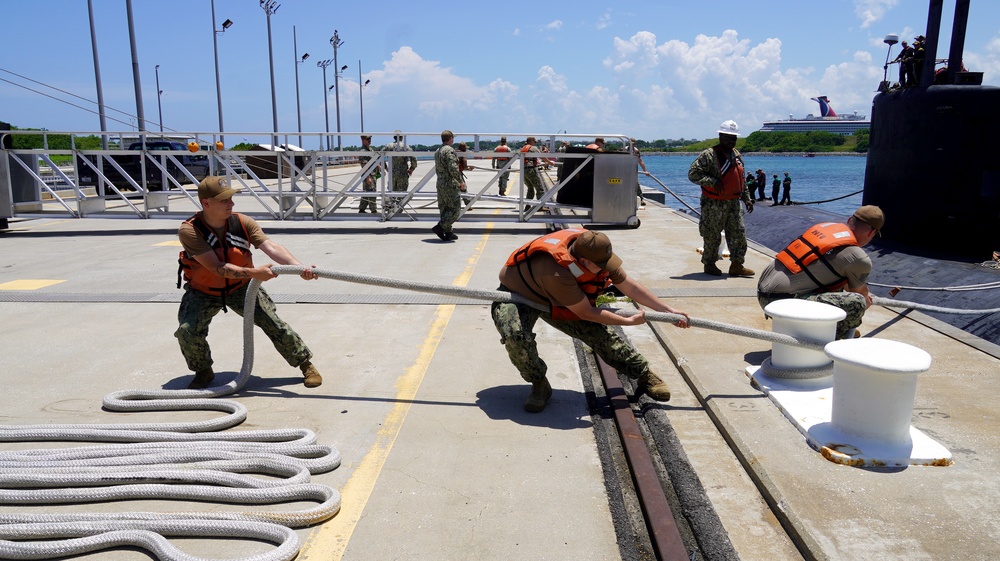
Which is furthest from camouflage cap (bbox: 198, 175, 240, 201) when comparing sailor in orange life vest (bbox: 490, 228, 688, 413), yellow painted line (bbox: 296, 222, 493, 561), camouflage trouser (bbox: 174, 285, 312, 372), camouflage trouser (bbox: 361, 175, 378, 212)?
camouflage trouser (bbox: 361, 175, 378, 212)

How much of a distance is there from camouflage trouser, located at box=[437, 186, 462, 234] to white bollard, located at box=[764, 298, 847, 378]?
922 centimetres

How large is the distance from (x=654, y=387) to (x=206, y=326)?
3.32 meters

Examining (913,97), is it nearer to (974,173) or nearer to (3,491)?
(974,173)

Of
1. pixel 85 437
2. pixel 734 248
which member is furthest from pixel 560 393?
pixel 734 248

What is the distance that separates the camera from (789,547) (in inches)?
142

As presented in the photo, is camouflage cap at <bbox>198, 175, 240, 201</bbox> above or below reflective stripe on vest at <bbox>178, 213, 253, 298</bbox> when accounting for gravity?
above

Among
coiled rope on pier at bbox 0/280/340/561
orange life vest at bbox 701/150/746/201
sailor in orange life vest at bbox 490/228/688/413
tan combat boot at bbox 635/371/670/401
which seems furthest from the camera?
orange life vest at bbox 701/150/746/201

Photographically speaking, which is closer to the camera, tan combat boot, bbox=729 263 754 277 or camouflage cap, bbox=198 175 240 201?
camouflage cap, bbox=198 175 240 201

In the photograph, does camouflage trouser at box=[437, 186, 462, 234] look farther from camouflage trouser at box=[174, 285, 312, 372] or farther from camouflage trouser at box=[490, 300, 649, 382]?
camouflage trouser at box=[490, 300, 649, 382]

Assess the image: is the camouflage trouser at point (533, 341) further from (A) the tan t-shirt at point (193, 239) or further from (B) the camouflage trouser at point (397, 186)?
(B) the camouflage trouser at point (397, 186)

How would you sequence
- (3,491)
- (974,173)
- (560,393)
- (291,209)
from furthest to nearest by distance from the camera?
(291,209)
(974,173)
(560,393)
(3,491)

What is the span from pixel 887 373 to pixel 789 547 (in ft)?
4.15

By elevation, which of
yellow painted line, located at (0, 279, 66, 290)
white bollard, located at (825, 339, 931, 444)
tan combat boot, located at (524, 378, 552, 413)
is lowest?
yellow painted line, located at (0, 279, 66, 290)

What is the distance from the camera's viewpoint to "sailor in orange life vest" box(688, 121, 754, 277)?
32.6 ft
